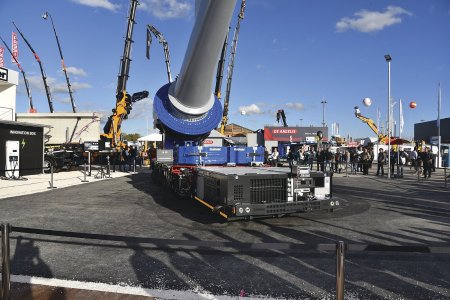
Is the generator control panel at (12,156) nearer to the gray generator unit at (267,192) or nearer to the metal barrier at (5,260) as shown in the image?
the gray generator unit at (267,192)

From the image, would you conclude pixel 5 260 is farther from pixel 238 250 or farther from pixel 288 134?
pixel 288 134

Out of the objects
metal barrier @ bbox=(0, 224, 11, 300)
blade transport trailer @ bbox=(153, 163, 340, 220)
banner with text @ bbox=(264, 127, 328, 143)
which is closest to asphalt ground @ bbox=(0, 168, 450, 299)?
blade transport trailer @ bbox=(153, 163, 340, 220)

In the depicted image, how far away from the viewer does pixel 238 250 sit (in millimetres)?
5676

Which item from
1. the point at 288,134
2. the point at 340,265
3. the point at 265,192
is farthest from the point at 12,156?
the point at 288,134

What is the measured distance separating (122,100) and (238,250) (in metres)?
23.0

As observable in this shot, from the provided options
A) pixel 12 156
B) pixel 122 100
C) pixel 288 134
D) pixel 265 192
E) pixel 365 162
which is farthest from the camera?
pixel 288 134

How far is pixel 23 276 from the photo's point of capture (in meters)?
4.40

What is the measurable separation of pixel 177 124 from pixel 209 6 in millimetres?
4783

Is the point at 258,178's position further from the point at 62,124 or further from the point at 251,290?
the point at 62,124

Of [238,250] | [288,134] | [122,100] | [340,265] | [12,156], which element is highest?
[122,100]

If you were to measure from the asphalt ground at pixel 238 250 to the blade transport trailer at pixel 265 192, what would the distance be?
17.4 inches

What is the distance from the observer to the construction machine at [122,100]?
84.4 feet

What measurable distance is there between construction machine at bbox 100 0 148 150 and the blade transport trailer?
19.1 m

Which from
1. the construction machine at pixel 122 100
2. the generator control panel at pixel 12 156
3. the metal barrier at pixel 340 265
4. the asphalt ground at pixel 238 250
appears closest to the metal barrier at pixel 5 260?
the asphalt ground at pixel 238 250
